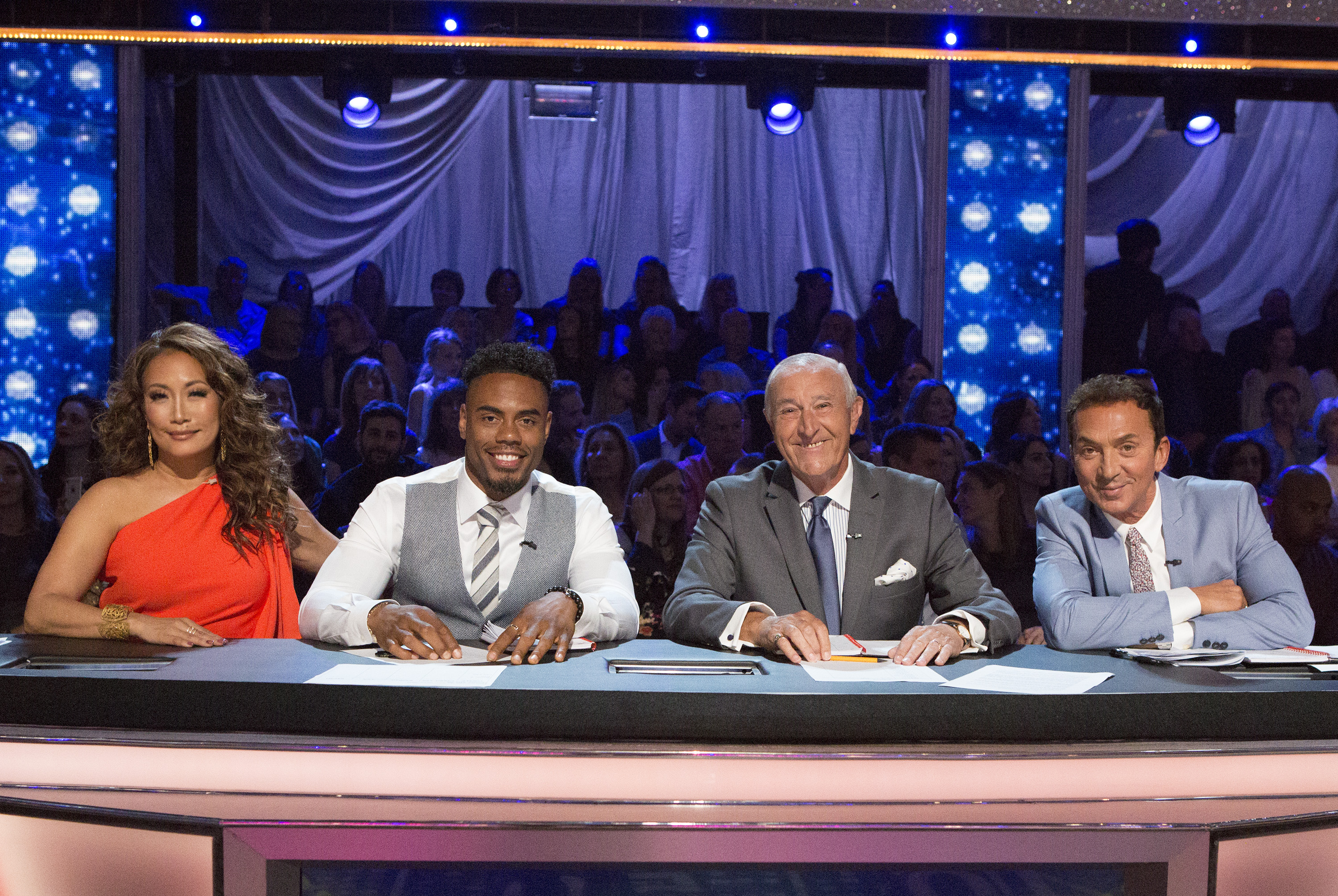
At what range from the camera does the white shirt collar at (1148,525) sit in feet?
7.48

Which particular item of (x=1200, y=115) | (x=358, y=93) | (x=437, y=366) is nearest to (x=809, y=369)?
(x=437, y=366)

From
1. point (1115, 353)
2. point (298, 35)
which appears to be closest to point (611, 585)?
point (298, 35)

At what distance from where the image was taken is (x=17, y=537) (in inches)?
157

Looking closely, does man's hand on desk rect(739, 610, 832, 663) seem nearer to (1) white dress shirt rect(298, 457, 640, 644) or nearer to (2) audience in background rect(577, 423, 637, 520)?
(1) white dress shirt rect(298, 457, 640, 644)

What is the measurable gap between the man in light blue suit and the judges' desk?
1.79ft

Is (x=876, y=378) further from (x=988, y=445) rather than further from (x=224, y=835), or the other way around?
(x=224, y=835)

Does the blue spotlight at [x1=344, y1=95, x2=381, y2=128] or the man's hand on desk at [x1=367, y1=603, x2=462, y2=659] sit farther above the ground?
the blue spotlight at [x1=344, y1=95, x2=381, y2=128]

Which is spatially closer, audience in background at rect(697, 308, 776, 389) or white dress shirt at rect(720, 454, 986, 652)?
white dress shirt at rect(720, 454, 986, 652)

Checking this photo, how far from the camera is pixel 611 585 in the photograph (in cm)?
224

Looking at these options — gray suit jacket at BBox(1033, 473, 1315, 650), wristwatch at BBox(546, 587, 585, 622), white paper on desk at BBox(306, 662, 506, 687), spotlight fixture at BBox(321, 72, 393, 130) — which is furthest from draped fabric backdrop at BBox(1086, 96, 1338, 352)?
white paper on desk at BBox(306, 662, 506, 687)

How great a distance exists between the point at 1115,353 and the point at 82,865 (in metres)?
6.07

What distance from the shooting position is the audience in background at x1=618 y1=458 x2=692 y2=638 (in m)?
3.96

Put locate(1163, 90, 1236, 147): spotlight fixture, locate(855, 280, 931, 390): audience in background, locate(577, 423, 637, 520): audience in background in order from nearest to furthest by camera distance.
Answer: locate(577, 423, 637, 520): audience in background → locate(1163, 90, 1236, 147): spotlight fixture → locate(855, 280, 931, 390): audience in background

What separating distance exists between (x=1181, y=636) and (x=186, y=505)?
2134 millimetres
